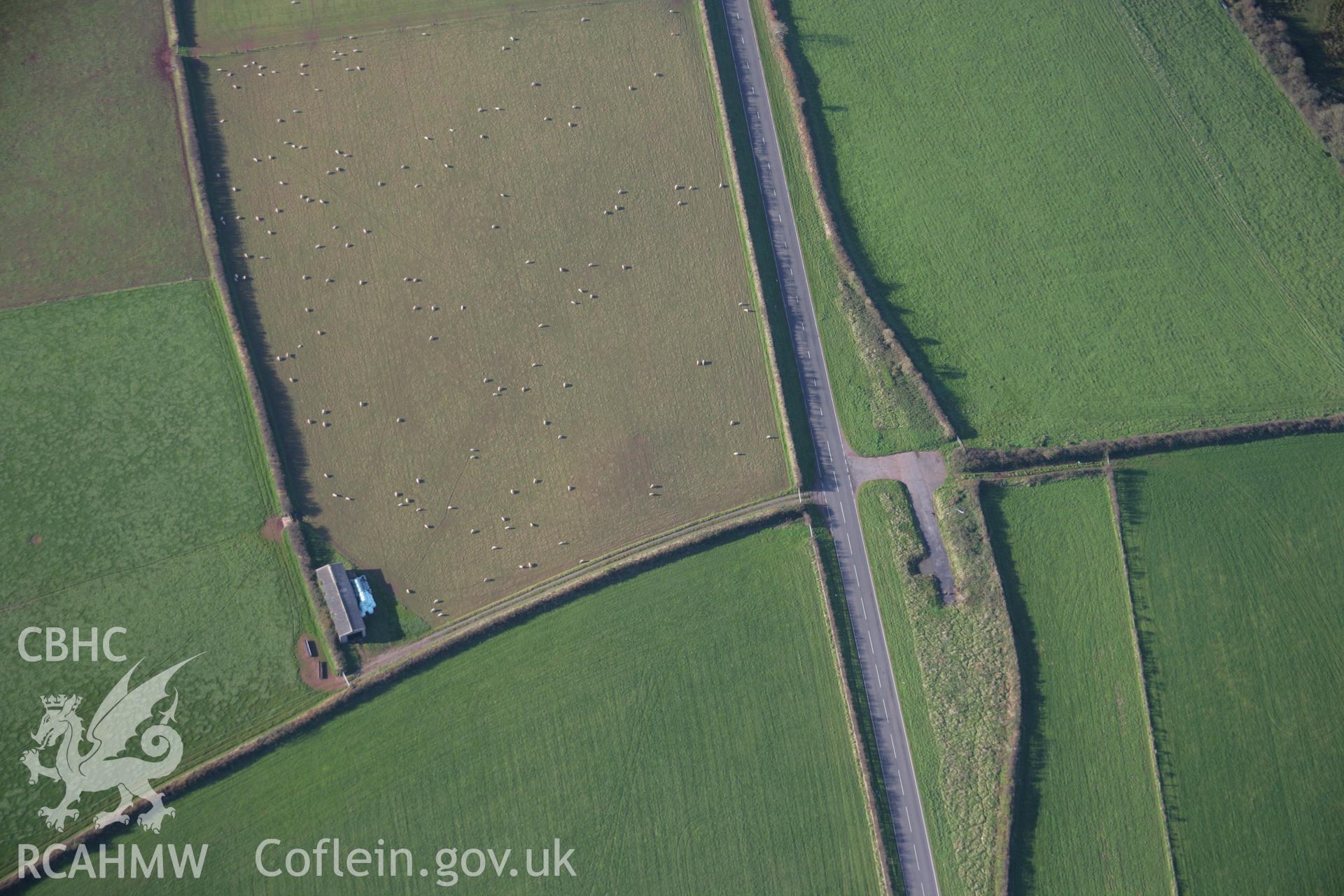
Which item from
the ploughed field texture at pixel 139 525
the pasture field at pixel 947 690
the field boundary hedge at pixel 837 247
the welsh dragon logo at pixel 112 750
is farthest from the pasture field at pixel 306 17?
the pasture field at pixel 947 690

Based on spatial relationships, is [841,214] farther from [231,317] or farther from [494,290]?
[231,317]

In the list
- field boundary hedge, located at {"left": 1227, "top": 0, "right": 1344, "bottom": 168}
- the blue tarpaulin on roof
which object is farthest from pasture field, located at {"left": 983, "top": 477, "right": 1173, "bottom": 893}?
the blue tarpaulin on roof

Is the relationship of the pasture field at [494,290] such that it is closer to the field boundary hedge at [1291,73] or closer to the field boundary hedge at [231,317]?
the field boundary hedge at [231,317]

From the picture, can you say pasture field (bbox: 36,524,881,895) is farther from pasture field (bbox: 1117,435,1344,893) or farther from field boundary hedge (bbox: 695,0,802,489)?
pasture field (bbox: 1117,435,1344,893)

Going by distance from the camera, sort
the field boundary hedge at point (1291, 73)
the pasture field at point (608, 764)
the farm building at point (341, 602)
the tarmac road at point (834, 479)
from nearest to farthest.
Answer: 1. the pasture field at point (608, 764)
2. the tarmac road at point (834, 479)
3. the farm building at point (341, 602)
4. the field boundary hedge at point (1291, 73)

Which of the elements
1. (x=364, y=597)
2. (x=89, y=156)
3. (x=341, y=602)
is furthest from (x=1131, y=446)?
(x=89, y=156)

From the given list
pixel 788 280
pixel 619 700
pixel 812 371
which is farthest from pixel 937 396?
pixel 619 700
